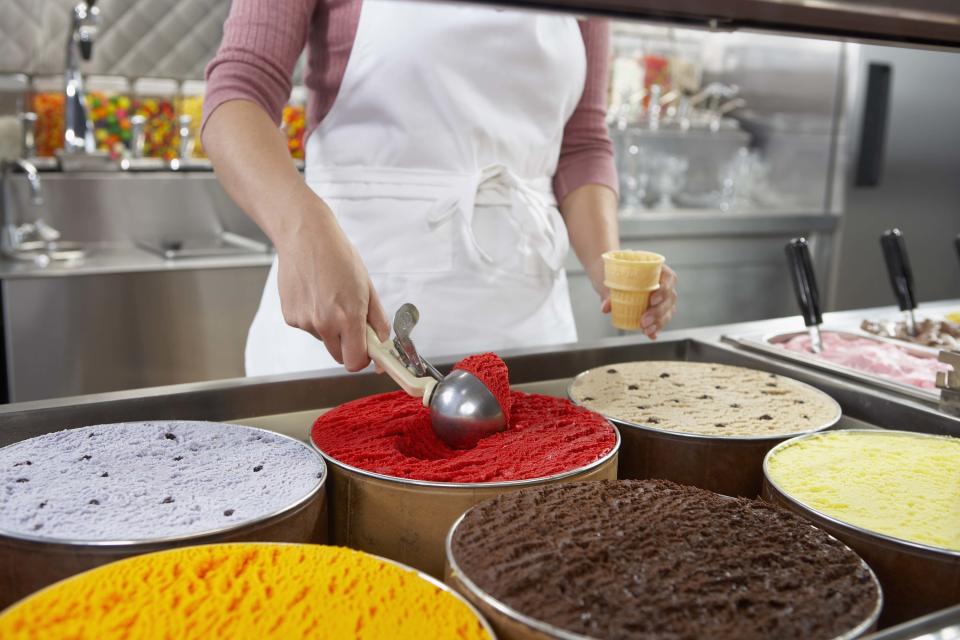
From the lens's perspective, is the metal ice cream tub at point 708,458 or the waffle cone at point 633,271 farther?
the waffle cone at point 633,271

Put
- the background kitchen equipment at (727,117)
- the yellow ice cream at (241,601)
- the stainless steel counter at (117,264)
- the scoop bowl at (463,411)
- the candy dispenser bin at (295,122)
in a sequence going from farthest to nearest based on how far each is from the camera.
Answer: the background kitchen equipment at (727,117) < the candy dispenser bin at (295,122) < the stainless steel counter at (117,264) < the scoop bowl at (463,411) < the yellow ice cream at (241,601)

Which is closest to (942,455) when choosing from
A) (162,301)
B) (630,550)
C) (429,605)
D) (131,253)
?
(630,550)

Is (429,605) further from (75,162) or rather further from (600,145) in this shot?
(75,162)

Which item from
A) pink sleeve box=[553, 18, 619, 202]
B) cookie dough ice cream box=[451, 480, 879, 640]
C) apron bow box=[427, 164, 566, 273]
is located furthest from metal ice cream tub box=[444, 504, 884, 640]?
pink sleeve box=[553, 18, 619, 202]

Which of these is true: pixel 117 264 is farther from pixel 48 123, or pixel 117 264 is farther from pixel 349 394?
pixel 349 394

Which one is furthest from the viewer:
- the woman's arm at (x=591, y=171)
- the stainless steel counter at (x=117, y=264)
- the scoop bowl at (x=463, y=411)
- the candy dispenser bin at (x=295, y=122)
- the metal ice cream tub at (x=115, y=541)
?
the candy dispenser bin at (x=295, y=122)

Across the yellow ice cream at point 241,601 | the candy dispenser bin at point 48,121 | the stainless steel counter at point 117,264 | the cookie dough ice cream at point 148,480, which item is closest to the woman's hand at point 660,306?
the cookie dough ice cream at point 148,480

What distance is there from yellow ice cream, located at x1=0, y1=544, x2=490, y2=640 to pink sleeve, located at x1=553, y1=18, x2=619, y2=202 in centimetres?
126

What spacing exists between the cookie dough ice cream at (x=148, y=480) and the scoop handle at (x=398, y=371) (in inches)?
5.9

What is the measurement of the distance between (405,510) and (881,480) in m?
0.59

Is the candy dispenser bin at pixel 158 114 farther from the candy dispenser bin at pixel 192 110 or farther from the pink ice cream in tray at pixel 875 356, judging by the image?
the pink ice cream in tray at pixel 875 356

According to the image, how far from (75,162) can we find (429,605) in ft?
9.35

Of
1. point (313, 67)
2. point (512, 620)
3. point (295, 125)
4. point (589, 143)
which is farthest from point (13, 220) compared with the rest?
point (512, 620)

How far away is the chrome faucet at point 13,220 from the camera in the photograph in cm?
282
